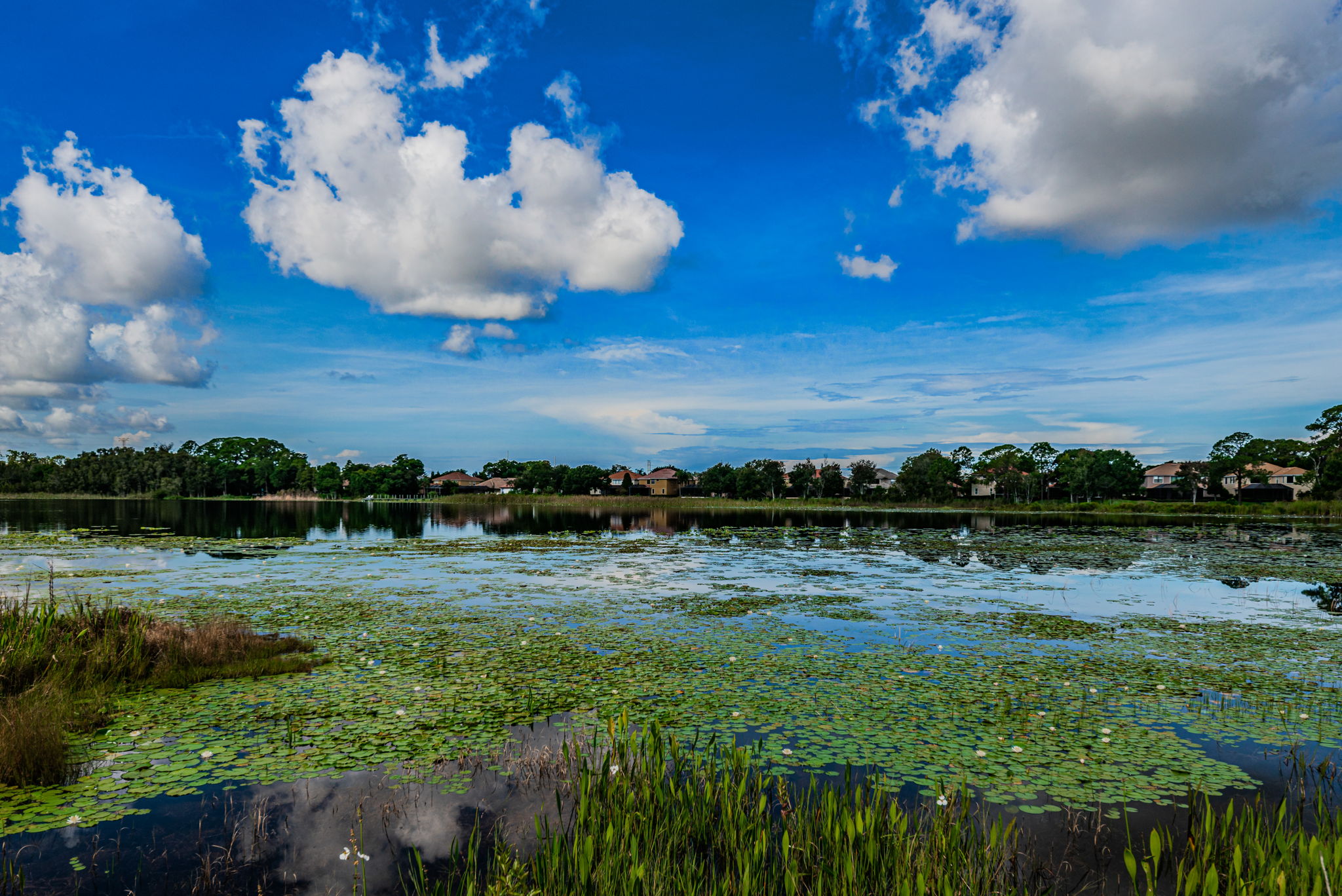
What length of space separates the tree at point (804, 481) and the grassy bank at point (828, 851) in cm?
9602

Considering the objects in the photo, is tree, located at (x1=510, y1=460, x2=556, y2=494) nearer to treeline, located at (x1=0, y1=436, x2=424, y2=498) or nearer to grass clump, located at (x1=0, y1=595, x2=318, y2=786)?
treeline, located at (x1=0, y1=436, x2=424, y2=498)

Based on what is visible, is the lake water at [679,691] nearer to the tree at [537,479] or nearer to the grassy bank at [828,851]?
the grassy bank at [828,851]

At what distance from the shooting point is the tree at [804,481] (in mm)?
100562

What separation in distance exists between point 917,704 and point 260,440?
183780 mm

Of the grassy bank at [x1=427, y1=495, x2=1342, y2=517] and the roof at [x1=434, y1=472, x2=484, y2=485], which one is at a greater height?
the roof at [x1=434, y1=472, x2=484, y2=485]

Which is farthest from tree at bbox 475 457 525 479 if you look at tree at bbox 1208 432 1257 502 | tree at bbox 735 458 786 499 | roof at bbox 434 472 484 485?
tree at bbox 1208 432 1257 502

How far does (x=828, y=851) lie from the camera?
14.4ft

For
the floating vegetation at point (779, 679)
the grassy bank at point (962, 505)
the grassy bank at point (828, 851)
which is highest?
the grassy bank at point (828, 851)

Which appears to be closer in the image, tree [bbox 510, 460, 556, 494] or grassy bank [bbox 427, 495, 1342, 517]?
grassy bank [bbox 427, 495, 1342, 517]

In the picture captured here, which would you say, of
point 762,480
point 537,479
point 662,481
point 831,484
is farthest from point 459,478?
point 831,484

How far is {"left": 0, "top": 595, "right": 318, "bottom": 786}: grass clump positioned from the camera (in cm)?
592

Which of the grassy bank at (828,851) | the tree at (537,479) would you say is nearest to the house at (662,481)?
the tree at (537,479)

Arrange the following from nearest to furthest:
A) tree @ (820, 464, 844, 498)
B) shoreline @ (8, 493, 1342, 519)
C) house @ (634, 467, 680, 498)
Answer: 1. shoreline @ (8, 493, 1342, 519)
2. tree @ (820, 464, 844, 498)
3. house @ (634, 467, 680, 498)

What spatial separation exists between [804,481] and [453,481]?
274ft
